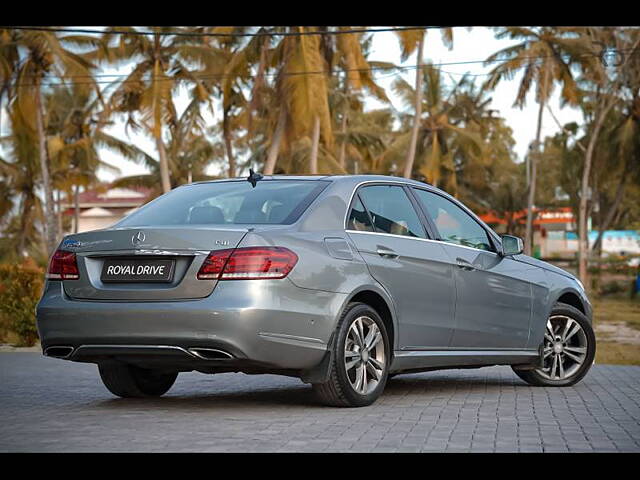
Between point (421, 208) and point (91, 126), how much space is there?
52.9 metres

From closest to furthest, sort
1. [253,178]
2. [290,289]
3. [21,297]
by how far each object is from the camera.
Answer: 1. [290,289]
2. [253,178]
3. [21,297]

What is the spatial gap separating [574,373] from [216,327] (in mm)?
4259

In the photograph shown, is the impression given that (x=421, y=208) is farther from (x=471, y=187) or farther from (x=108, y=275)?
(x=471, y=187)

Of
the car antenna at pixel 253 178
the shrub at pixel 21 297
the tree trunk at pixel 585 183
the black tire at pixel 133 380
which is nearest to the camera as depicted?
the car antenna at pixel 253 178

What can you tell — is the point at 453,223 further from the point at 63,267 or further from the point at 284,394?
the point at 63,267

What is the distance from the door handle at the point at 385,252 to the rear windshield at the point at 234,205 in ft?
2.00

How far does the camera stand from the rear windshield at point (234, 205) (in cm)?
855

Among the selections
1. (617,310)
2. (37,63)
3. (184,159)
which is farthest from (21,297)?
(184,159)

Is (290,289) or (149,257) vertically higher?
→ (149,257)

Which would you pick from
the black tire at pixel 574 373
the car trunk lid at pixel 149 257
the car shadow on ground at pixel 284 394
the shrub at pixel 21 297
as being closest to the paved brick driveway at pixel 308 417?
the car shadow on ground at pixel 284 394

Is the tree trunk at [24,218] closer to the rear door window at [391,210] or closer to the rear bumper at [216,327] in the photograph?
the rear door window at [391,210]

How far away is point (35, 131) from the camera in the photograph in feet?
132

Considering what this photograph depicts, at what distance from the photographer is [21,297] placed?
1777cm

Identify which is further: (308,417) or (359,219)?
(359,219)
